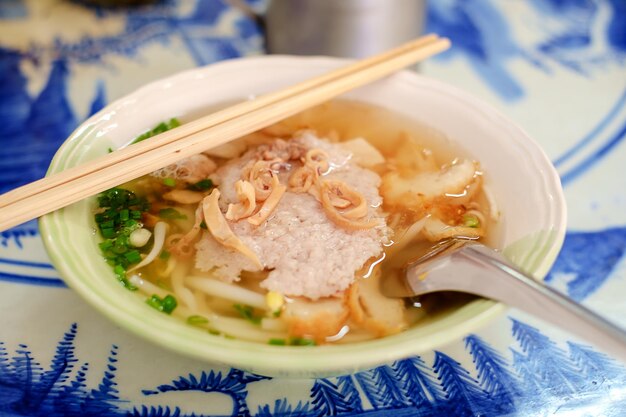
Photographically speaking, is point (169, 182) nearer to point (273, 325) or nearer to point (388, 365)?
point (273, 325)

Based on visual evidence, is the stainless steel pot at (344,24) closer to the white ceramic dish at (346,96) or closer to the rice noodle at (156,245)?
the white ceramic dish at (346,96)

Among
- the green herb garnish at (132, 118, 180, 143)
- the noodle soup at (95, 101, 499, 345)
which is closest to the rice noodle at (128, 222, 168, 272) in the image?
the noodle soup at (95, 101, 499, 345)

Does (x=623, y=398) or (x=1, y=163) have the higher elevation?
(x=1, y=163)

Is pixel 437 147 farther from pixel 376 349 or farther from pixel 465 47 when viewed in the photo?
pixel 465 47

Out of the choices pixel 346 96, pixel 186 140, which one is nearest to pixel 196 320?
pixel 186 140

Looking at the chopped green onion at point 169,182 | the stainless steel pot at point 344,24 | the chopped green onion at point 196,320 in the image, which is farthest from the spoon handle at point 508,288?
the stainless steel pot at point 344,24

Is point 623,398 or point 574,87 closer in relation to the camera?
point 623,398

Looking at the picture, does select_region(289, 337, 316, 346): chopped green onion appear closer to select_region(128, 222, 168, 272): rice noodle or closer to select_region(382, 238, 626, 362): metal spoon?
select_region(382, 238, 626, 362): metal spoon

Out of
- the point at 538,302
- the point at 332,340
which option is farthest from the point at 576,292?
the point at 332,340
